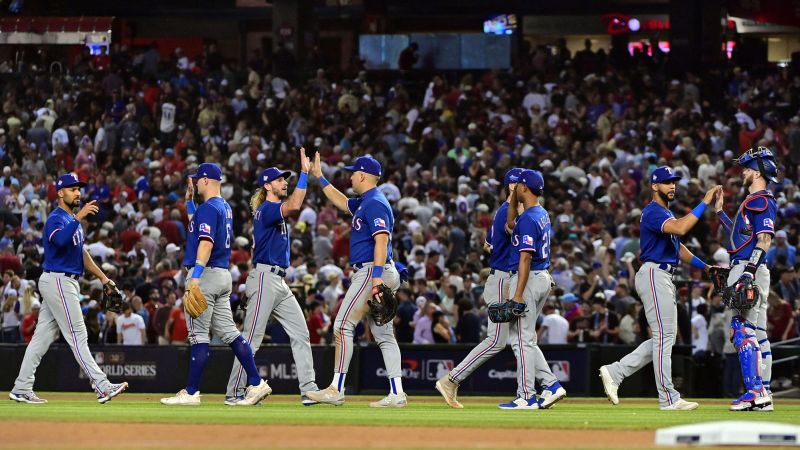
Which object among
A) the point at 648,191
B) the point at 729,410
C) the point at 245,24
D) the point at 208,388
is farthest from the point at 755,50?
the point at 729,410

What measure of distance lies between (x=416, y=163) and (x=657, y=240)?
15.7 m

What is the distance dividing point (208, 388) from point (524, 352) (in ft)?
23.9

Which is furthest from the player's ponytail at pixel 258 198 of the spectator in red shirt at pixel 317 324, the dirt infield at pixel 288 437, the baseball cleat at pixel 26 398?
the spectator in red shirt at pixel 317 324

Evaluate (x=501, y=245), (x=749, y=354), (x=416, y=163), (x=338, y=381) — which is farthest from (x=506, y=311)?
(x=416, y=163)

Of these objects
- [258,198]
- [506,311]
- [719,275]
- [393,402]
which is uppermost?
[258,198]

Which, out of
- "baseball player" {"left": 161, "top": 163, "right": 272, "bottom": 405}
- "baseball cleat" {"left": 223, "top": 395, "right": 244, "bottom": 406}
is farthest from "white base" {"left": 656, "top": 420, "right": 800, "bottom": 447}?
"baseball cleat" {"left": 223, "top": 395, "right": 244, "bottom": 406}

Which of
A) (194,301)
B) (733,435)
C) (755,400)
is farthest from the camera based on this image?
(194,301)

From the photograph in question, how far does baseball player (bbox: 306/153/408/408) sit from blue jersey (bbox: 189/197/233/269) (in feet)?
3.10

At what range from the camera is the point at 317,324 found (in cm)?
2058

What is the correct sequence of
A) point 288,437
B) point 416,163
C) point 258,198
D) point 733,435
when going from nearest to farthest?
point 733,435 < point 288,437 < point 258,198 < point 416,163

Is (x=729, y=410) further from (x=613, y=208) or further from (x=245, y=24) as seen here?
(x=245, y=24)

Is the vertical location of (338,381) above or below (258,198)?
below

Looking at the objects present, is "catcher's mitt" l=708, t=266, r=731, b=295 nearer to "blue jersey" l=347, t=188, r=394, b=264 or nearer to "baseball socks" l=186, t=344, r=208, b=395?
"blue jersey" l=347, t=188, r=394, b=264

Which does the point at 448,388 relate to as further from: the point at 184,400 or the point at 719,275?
the point at 719,275
